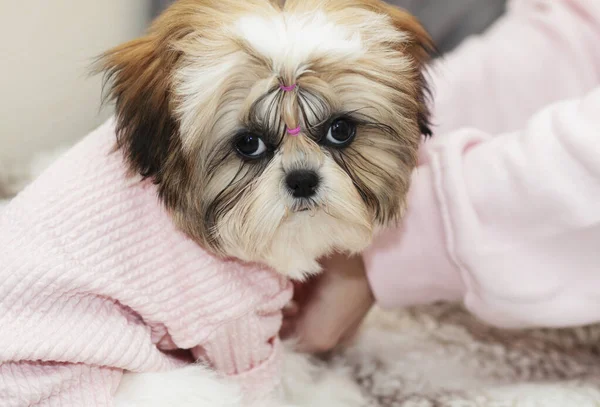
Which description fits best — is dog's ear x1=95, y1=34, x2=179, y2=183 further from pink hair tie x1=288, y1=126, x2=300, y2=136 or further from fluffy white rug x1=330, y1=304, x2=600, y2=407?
fluffy white rug x1=330, y1=304, x2=600, y2=407

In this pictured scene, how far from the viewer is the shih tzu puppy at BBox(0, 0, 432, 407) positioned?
1.02m

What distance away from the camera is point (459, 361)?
1.57 m

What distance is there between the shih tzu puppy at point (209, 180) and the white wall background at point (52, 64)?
0.56 m

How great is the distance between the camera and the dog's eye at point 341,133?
3.56 ft

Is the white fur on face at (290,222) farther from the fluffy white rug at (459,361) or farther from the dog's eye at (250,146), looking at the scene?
the fluffy white rug at (459,361)

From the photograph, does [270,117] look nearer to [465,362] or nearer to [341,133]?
[341,133]

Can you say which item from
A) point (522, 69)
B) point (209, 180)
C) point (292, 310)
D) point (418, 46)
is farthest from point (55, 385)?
point (522, 69)

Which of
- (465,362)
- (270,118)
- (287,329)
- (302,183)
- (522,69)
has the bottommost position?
(465,362)

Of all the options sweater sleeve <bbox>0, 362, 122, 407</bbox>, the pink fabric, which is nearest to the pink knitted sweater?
sweater sleeve <bbox>0, 362, 122, 407</bbox>

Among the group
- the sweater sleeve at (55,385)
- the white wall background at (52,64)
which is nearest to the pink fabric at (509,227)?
the sweater sleeve at (55,385)

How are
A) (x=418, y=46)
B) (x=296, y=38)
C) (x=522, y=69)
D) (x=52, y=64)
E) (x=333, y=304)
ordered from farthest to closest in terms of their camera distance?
(x=522, y=69) → (x=52, y=64) → (x=333, y=304) → (x=418, y=46) → (x=296, y=38)

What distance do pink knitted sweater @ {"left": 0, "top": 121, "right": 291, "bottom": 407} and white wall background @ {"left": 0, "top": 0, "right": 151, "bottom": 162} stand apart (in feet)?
1.77

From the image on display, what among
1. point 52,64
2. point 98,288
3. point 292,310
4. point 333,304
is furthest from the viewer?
point 52,64

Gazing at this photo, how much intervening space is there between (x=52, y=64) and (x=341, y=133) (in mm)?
963
